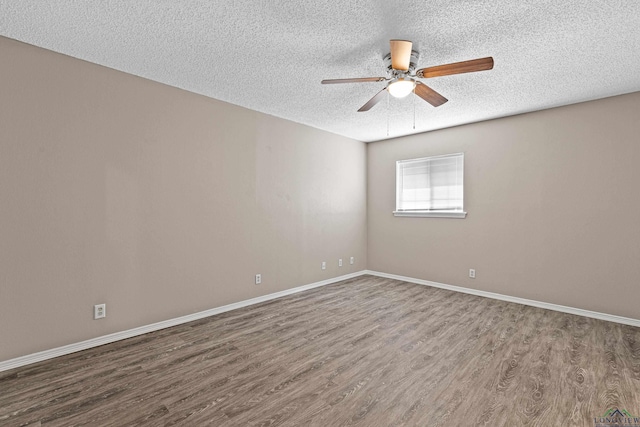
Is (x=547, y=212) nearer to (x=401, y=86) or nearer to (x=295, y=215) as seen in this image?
(x=401, y=86)

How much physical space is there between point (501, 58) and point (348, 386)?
2969 millimetres

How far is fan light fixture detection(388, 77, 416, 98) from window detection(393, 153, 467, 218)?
2.57 m

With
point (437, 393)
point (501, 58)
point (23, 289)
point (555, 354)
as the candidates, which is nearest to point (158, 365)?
point (23, 289)

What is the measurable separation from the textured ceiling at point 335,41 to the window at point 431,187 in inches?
56.8

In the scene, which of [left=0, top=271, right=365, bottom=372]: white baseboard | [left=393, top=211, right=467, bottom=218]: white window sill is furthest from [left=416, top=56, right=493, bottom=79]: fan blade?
[left=0, top=271, right=365, bottom=372]: white baseboard

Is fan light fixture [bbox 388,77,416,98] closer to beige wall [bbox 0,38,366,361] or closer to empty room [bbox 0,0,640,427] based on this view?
empty room [bbox 0,0,640,427]

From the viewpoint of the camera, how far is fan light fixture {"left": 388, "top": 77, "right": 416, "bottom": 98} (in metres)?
2.39

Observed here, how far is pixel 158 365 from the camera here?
2371mm

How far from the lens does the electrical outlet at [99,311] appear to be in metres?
2.69

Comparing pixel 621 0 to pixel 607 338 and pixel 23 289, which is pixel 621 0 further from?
pixel 23 289

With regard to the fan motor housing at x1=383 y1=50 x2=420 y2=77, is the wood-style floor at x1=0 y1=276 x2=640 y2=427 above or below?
below

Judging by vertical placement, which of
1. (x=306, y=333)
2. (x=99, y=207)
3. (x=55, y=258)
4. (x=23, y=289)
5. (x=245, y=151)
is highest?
(x=245, y=151)

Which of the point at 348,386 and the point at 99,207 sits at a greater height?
the point at 99,207

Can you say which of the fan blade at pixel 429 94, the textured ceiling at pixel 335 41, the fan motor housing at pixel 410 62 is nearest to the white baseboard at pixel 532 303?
the textured ceiling at pixel 335 41
